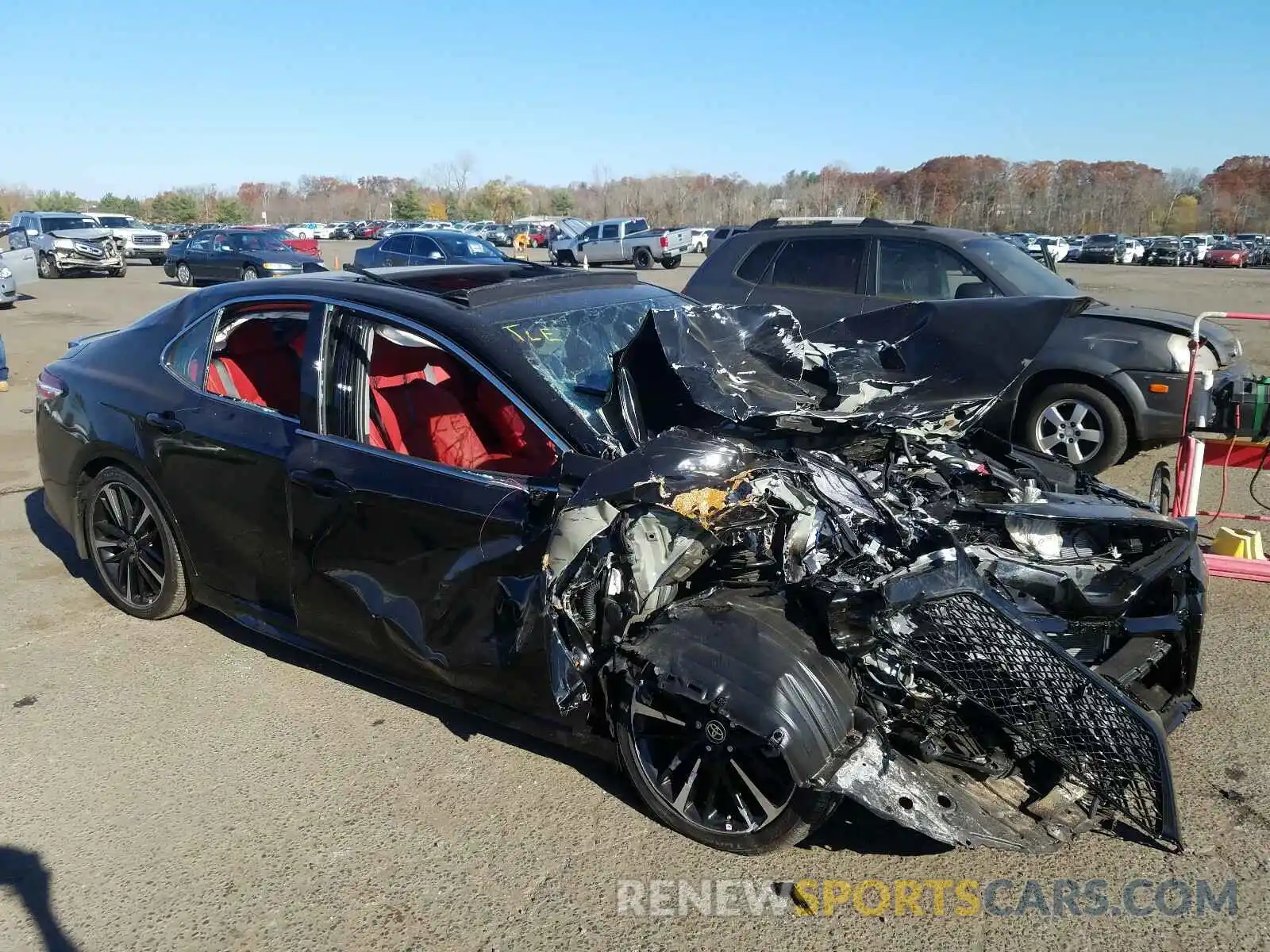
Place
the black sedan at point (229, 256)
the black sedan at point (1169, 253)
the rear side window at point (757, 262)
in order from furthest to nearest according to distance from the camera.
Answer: the black sedan at point (1169, 253) < the black sedan at point (229, 256) < the rear side window at point (757, 262)

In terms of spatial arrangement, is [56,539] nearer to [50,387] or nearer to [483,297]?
[50,387]

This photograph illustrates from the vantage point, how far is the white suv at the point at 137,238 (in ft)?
109

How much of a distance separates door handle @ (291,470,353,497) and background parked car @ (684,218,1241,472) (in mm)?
4336

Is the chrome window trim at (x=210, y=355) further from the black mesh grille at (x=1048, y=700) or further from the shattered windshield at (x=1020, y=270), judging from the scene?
the shattered windshield at (x=1020, y=270)

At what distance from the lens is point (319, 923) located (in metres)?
2.80

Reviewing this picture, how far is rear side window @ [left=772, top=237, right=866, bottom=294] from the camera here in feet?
26.0

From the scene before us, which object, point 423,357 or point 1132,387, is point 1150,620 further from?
point 1132,387

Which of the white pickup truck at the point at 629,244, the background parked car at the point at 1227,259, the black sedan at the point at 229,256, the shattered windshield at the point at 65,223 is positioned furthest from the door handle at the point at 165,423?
the background parked car at the point at 1227,259

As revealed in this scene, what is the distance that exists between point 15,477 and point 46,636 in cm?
341

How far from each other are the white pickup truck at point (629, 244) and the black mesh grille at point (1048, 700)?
35788 millimetres

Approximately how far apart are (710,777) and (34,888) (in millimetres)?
2074

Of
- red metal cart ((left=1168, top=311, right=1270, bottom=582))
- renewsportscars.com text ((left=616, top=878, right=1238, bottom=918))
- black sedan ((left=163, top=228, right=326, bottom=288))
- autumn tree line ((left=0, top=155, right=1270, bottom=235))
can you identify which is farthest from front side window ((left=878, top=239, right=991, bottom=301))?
autumn tree line ((left=0, top=155, right=1270, bottom=235))

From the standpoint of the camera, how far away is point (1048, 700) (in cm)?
267

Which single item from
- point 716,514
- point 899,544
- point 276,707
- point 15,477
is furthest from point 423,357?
point 15,477
